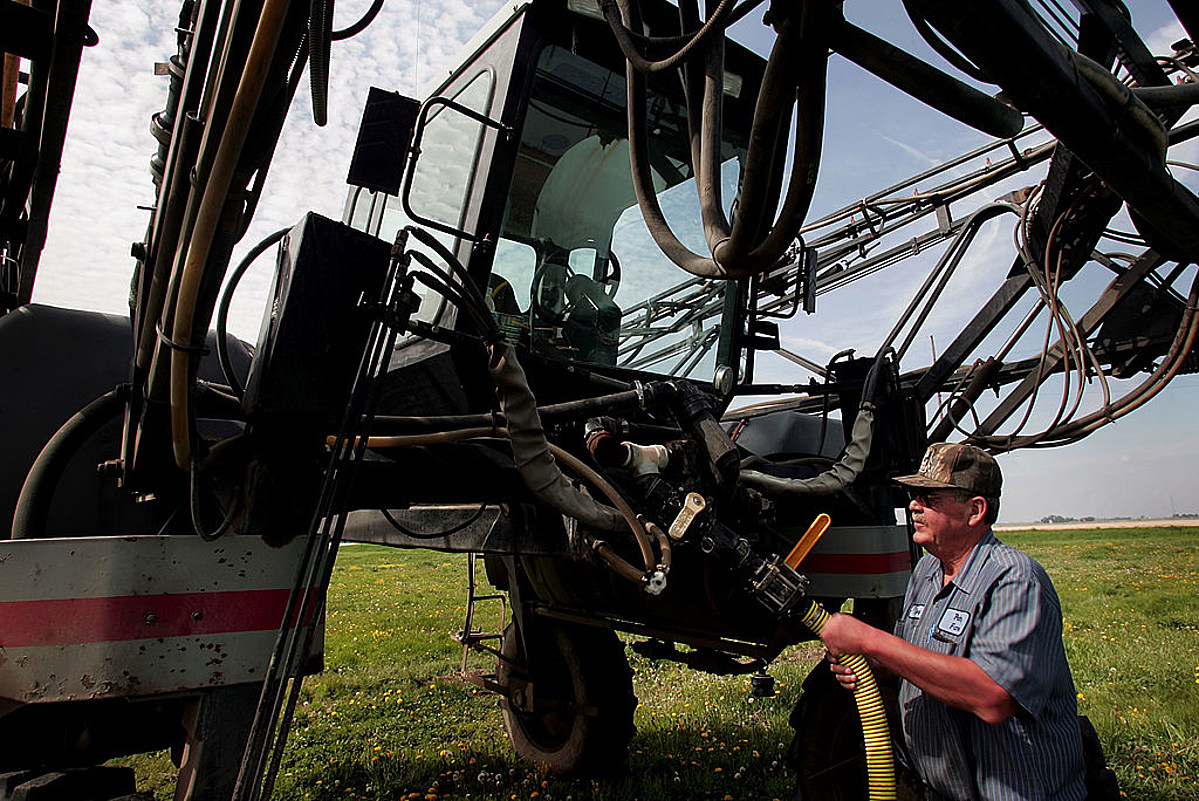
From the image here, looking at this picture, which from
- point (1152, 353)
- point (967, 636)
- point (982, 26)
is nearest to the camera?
point (982, 26)

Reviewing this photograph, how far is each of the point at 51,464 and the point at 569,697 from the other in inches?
121

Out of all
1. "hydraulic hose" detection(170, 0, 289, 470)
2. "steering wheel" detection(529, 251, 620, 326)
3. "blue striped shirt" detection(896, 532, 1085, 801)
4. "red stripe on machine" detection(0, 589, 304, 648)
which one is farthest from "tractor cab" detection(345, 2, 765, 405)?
"blue striped shirt" detection(896, 532, 1085, 801)

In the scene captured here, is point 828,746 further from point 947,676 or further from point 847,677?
point 947,676

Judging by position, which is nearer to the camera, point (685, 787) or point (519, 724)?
point (685, 787)

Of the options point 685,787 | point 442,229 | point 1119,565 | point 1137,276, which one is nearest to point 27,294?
point 442,229

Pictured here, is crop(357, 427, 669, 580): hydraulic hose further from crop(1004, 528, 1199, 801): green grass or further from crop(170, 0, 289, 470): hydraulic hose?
crop(1004, 528, 1199, 801): green grass

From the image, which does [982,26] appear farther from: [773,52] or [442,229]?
[442,229]

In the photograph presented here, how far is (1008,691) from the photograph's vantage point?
1.96m

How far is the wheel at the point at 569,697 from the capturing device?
425 cm

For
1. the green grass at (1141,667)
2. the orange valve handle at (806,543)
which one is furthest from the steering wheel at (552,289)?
the green grass at (1141,667)

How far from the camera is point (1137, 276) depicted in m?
4.38

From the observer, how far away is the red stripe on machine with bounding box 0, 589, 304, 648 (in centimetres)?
178

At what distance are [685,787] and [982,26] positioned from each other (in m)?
3.96

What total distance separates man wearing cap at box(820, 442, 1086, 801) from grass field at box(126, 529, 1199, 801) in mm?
2175
